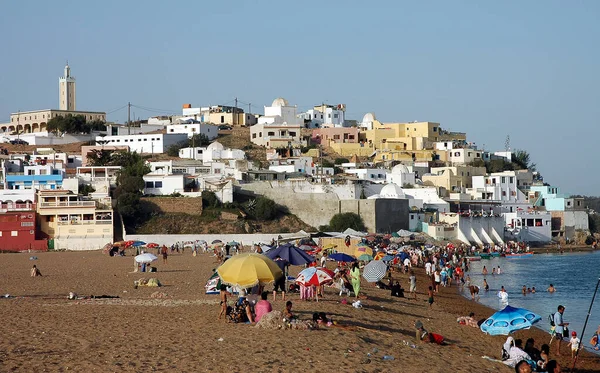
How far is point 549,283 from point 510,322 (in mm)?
19451

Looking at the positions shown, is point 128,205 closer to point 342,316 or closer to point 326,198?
point 326,198

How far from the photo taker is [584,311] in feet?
81.6

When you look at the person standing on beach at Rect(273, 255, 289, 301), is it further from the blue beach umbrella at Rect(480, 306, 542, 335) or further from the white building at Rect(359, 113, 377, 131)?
the white building at Rect(359, 113, 377, 131)

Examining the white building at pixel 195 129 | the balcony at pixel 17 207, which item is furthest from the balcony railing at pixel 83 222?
the white building at pixel 195 129

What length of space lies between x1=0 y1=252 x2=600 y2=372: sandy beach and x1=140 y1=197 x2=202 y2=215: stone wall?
2651 centimetres

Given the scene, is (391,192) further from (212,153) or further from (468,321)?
(468,321)

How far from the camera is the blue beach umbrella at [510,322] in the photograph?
612 inches

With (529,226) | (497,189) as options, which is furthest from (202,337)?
(497,189)

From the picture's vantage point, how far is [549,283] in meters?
34.1

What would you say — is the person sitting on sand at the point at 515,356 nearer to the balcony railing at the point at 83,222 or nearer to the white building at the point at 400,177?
the balcony railing at the point at 83,222

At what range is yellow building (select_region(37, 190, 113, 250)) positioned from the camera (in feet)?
148

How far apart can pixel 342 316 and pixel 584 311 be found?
1086cm

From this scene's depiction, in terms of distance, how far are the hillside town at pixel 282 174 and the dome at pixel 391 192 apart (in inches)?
4.3

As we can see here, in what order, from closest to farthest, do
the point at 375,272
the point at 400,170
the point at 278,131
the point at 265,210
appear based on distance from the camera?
the point at 375,272
the point at 265,210
the point at 400,170
the point at 278,131
